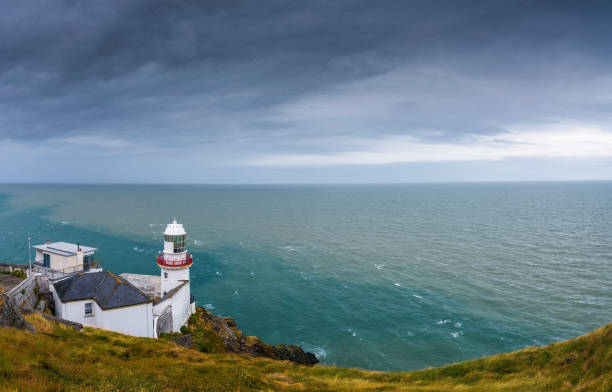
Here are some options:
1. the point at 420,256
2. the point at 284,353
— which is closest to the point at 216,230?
the point at 420,256

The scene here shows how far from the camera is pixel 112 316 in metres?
29.1

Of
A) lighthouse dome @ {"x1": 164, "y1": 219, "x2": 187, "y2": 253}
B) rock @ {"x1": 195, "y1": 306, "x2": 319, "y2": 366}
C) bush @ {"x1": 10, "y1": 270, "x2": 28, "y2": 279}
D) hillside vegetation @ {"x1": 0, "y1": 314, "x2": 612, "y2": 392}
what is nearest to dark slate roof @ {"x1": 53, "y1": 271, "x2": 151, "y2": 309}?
hillside vegetation @ {"x1": 0, "y1": 314, "x2": 612, "y2": 392}

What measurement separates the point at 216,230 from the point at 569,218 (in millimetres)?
141026

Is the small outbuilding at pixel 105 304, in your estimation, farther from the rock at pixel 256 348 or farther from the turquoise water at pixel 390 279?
the turquoise water at pixel 390 279

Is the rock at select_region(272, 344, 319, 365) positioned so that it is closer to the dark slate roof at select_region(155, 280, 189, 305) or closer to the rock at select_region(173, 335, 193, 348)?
the rock at select_region(173, 335, 193, 348)

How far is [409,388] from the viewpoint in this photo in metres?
21.1

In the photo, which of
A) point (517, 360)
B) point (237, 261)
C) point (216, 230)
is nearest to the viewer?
point (517, 360)

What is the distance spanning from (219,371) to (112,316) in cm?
1623

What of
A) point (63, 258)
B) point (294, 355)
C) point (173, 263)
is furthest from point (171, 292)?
point (63, 258)

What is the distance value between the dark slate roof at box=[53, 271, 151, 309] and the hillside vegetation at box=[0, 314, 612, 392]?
5.60 m

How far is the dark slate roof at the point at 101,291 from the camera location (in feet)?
96.1

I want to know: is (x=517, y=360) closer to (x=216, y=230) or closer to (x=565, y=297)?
(x=565, y=297)

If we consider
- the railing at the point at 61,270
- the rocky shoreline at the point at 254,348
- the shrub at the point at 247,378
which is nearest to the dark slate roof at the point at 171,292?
the rocky shoreline at the point at 254,348

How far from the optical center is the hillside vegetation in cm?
1388
